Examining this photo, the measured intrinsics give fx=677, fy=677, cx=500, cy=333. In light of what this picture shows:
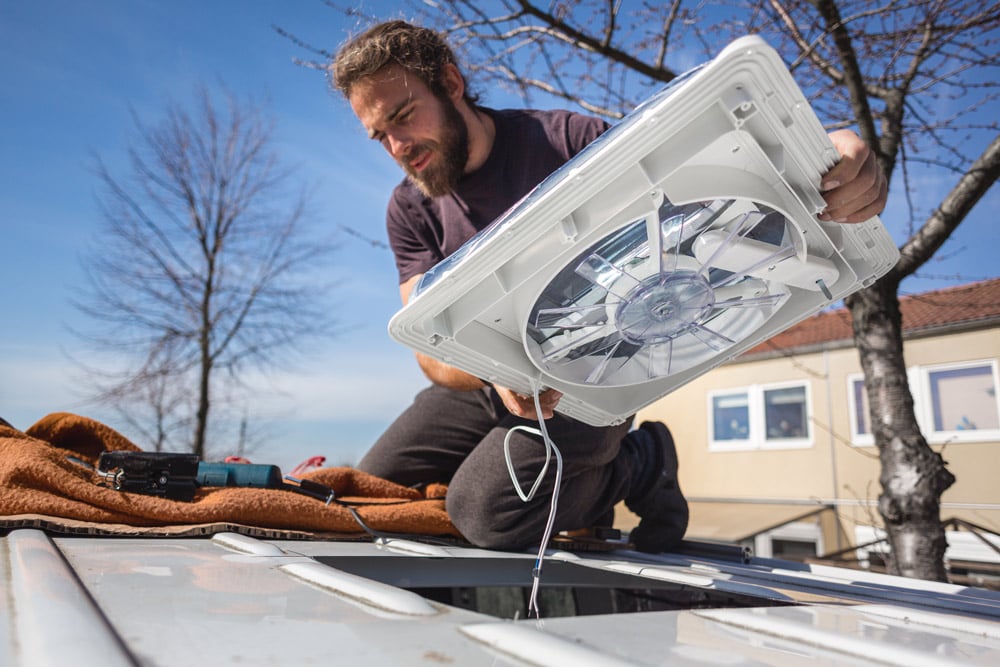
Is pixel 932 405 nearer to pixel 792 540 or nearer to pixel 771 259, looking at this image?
pixel 792 540

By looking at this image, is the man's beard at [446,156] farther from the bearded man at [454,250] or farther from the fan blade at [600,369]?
the fan blade at [600,369]

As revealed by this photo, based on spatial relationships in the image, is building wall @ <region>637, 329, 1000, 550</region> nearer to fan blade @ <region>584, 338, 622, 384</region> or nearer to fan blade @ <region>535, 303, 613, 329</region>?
fan blade @ <region>584, 338, 622, 384</region>

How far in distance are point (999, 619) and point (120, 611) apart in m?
1.22

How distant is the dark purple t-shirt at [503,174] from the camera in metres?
1.98

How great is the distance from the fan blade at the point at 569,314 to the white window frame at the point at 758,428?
10.7 metres

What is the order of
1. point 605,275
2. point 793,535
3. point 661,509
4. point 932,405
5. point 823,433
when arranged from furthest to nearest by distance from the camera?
point 793,535 → point 823,433 → point 932,405 → point 661,509 → point 605,275

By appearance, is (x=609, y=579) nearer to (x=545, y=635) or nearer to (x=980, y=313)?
(x=545, y=635)

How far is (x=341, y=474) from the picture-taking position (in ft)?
6.28

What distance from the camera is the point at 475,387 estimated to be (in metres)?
1.67

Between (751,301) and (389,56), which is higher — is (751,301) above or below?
below

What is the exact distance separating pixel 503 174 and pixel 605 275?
0.99 m

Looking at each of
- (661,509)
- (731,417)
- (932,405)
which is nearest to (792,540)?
(731,417)

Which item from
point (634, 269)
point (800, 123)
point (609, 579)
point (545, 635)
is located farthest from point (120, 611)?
point (609, 579)

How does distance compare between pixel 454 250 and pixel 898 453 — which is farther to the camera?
pixel 898 453
